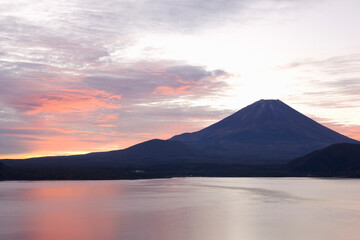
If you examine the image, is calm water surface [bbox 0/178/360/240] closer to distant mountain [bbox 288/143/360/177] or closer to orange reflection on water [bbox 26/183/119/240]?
→ orange reflection on water [bbox 26/183/119/240]

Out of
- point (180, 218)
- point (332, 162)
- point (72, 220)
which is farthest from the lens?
point (332, 162)

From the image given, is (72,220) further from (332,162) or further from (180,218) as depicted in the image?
(332,162)

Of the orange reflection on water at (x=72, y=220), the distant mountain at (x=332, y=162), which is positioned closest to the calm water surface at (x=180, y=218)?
the orange reflection on water at (x=72, y=220)

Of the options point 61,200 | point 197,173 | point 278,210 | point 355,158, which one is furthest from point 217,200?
point 355,158

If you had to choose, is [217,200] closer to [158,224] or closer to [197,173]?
[158,224]

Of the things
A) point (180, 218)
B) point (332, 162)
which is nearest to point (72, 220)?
point (180, 218)

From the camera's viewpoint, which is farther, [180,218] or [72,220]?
[180,218]

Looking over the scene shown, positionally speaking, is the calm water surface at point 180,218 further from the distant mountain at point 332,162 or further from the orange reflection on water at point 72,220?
the distant mountain at point 332,162

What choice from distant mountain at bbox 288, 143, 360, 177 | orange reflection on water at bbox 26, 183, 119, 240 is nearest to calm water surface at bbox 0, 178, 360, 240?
orange reflection on water at bbox 26, 183, 119, 240

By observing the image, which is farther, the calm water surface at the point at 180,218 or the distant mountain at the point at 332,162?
the distant mountain at the point at 332,162
